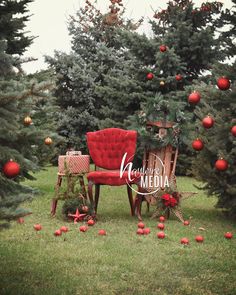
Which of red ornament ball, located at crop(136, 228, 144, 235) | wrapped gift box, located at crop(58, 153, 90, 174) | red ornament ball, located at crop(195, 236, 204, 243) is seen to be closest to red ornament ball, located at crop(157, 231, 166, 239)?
red ornament ball, located at crop(136, 228, 144, 235)

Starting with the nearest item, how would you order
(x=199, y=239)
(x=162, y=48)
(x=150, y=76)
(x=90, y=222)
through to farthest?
1. (x=199, y=239)
2. (x=90, y=222)
3. (x=162, y=48)
4. (x=150, y=76)

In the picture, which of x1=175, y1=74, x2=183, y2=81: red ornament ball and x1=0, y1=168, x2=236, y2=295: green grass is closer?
x1=0, y1=168, x2=236, y2=295: green grass

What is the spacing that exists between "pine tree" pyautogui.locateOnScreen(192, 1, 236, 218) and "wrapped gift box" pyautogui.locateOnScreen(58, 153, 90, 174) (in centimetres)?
180

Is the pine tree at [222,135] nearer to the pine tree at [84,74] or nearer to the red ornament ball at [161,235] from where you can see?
the red ornament ball at [161,235]

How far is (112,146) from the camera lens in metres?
8.19

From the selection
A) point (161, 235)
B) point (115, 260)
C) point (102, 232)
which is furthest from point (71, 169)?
point (115, 260)

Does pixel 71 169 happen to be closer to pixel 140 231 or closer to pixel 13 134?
pixel 140 231

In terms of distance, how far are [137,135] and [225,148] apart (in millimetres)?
1941

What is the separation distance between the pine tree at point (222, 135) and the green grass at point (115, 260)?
62 centimetres

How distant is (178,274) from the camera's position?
4.54 metres

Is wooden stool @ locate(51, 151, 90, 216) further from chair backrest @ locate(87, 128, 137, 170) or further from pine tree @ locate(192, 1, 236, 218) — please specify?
pine tree @ locate(192, 1, 236, 218)

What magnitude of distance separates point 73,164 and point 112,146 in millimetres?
845

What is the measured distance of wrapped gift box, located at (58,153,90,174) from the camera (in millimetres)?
7629

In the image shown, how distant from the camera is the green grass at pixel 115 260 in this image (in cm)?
411
